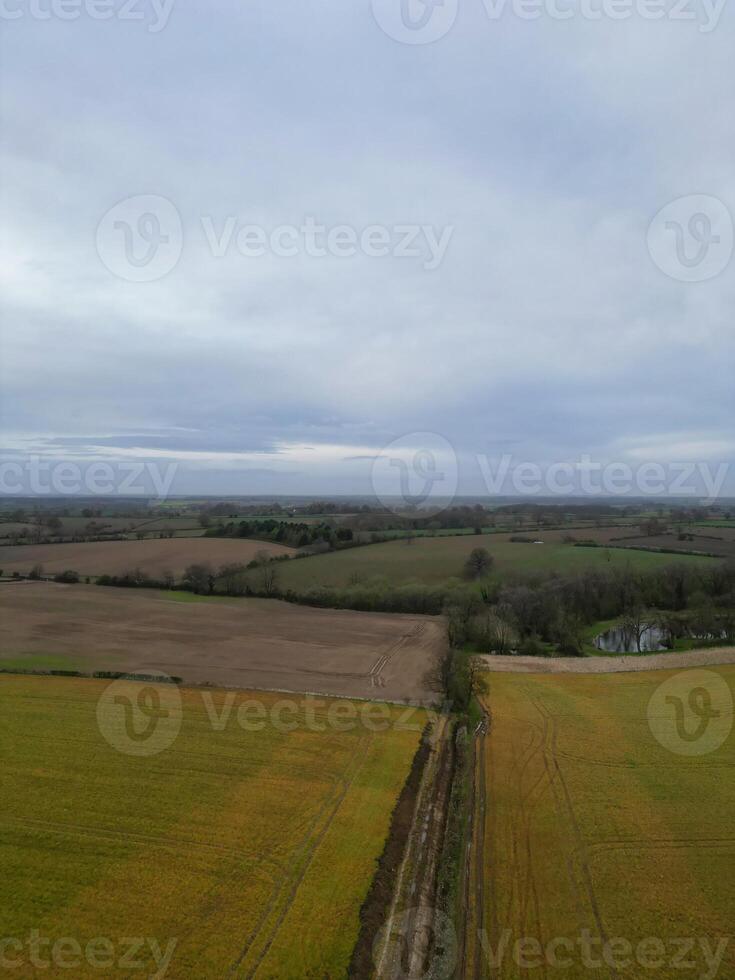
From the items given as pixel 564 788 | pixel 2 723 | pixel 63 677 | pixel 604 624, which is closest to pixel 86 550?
pixel 63 677

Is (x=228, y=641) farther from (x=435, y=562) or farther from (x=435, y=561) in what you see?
(x=435, y=561)

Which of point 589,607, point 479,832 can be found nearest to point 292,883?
point 479,832

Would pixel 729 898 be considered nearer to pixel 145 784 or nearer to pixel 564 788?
pixel 564 788

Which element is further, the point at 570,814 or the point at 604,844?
the point at 570,814

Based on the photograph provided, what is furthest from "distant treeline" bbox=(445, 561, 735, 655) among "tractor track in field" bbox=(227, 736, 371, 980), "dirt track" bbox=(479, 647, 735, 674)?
"tractor track in field" bbox=(227, 736, 371, 980)

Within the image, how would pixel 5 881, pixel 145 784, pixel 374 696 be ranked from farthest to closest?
pixel 374 696, pixel 145 784, pixel 5 881

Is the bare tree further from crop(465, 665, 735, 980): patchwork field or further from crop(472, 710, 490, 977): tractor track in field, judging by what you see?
crop(472, 710, 490, 977): tractor track in field

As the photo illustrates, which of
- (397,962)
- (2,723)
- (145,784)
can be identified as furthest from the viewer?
(2,723)
